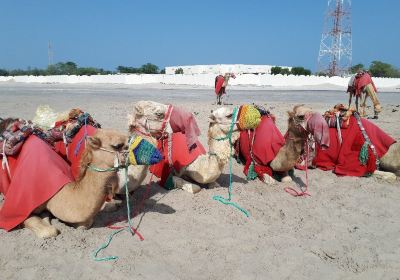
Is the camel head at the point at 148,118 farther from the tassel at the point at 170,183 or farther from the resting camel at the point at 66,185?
the resting camel at the point at 66,185

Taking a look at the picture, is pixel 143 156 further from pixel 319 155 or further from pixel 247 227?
pixel 319 155

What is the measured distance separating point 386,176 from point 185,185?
3334 millimetres

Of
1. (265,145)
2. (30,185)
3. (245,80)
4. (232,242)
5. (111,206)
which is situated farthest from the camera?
(245,80)

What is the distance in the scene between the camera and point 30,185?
13.1ft

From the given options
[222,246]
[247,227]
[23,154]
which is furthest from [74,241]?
[247,227]

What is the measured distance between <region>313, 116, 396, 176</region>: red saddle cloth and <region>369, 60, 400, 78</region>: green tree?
224 ft

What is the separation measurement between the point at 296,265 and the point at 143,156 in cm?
173

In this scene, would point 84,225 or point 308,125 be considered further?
point 308,125

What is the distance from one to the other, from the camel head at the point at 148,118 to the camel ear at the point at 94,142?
124cm

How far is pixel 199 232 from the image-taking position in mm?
4477

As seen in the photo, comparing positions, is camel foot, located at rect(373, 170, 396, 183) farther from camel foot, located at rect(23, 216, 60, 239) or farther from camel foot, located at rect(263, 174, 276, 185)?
camel foot, located at rect(23, 216, 60, 239)

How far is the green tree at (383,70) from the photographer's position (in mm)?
69250

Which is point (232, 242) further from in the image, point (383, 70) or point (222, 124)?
point (383, 70)

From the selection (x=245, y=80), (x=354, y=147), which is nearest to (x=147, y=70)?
(x=245, y=80)
